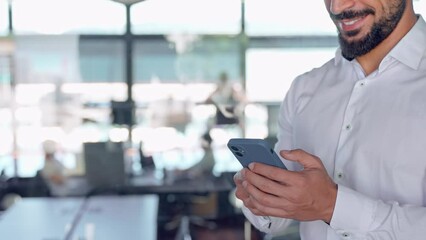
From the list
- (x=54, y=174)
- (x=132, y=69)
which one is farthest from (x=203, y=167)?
(x=54, y=174)

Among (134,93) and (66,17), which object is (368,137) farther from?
(66,17)

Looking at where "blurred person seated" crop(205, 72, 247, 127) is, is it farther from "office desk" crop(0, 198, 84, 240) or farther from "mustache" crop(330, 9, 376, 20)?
"mustache" crop(330, 9, 376, 20)

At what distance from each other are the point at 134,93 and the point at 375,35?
4.28 meters

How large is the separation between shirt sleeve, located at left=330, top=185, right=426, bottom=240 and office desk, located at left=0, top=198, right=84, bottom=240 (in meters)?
2.94

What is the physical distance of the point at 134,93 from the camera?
5.41 metres

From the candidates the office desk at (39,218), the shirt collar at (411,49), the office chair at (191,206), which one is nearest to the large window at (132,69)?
the office chair at (191,206)

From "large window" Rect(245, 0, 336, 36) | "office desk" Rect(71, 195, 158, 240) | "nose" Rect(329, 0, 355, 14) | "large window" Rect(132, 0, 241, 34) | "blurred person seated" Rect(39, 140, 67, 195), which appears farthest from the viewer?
"blurred person seated" Rect(39, 140, 67, 195)

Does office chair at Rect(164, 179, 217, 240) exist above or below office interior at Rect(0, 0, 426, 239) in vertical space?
below

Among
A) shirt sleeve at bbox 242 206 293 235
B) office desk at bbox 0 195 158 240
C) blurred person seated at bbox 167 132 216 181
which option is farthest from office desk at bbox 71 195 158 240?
shirt sleeve at bbox 242 206 293 235

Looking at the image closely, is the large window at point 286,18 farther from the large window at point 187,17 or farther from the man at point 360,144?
the man at point 360,144

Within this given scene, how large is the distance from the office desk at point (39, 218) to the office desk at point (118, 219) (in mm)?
93

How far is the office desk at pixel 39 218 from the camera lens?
3.91 meters

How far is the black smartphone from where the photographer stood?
106cm

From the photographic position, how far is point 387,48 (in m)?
1.28
